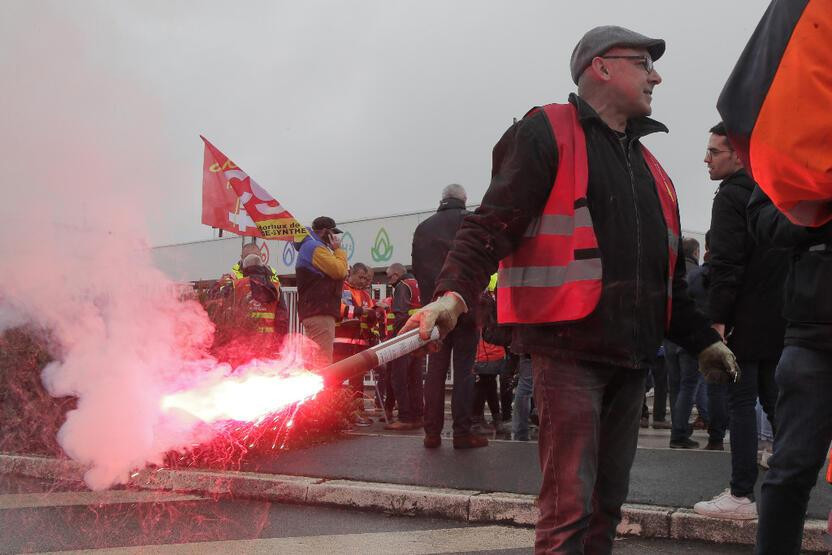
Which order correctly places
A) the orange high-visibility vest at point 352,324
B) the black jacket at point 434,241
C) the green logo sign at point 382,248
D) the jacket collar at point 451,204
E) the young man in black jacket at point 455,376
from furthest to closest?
1. the green logo sign at point 382,248
2. the orange high-visibility vest at point 352,324
3. the jacket collar at point 451,204
4. the black jacket at point 434,241
5. the young man in black jacket at point 455,376

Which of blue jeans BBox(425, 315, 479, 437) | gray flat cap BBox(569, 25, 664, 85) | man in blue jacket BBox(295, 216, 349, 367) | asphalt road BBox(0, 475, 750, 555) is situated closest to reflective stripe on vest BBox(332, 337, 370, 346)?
man in blue jacket BBox(295, 216, 349, 367)

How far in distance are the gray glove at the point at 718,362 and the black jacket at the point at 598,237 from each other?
37 centimetres

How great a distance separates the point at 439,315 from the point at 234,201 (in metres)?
8.04

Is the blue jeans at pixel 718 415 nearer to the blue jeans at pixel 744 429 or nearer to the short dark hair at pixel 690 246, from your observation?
the short dark hair at pixel 690 246

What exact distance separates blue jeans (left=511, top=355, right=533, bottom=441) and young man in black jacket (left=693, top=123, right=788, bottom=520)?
Result: 2878mm

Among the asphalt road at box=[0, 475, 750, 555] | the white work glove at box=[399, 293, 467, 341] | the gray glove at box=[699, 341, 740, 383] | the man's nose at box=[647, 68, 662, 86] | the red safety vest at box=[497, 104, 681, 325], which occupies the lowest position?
the asphalt road at box=[0, 475, 750, 555]

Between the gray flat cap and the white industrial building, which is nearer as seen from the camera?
the gray flat cap

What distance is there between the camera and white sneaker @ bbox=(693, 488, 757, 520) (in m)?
4.53

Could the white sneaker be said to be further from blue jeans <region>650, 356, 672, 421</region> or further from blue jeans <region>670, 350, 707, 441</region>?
blue jeans <region>650, 356, 672, 421</region>

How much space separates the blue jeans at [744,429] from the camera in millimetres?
4641

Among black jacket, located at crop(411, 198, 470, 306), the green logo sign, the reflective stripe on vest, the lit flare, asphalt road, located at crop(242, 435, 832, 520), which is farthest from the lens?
the green logo sign

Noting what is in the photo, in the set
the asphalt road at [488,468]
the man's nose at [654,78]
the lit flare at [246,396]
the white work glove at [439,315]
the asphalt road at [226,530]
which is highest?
the man's nose at [654,78]

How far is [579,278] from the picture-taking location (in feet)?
8.78

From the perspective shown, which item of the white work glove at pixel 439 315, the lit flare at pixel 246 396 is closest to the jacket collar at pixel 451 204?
the lit flare at pixel 246 396
